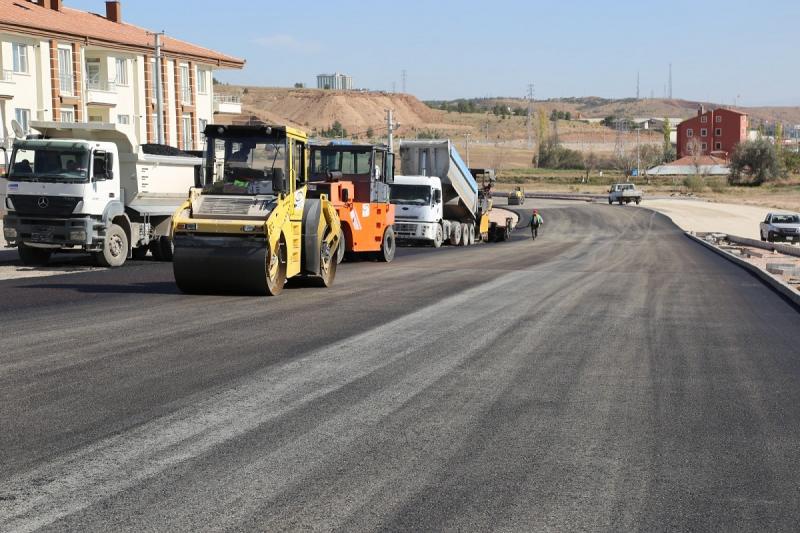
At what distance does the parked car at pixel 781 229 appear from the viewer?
46.5 metres

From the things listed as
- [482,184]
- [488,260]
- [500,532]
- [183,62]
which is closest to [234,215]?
[500,532]

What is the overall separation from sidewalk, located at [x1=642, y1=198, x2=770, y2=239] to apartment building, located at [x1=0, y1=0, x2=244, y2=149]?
106 ft

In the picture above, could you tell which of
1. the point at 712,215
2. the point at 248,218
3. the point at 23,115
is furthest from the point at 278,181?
the point at 712,215

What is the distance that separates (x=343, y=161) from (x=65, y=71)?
3322cm

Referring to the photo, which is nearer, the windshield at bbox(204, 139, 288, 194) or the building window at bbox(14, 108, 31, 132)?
the windshield at bbox(204, 139, 288, 194)

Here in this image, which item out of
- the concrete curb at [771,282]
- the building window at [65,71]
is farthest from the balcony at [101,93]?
the concrete curb at [771,282]

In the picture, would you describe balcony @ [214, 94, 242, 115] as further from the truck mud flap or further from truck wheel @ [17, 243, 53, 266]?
the truck mud flap

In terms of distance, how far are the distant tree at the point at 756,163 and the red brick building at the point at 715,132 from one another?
1580 inches

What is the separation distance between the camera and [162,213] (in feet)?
83.0

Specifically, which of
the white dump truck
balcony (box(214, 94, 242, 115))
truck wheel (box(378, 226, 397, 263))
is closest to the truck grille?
the white dump truck

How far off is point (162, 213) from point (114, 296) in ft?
28.6

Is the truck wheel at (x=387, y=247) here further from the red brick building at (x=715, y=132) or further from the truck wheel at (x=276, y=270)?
the red brick building at (x=715, y=132)

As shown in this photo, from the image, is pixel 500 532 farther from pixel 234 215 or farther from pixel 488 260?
pixel 488 260

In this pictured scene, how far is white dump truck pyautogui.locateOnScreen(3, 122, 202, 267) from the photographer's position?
2236 centimetres
